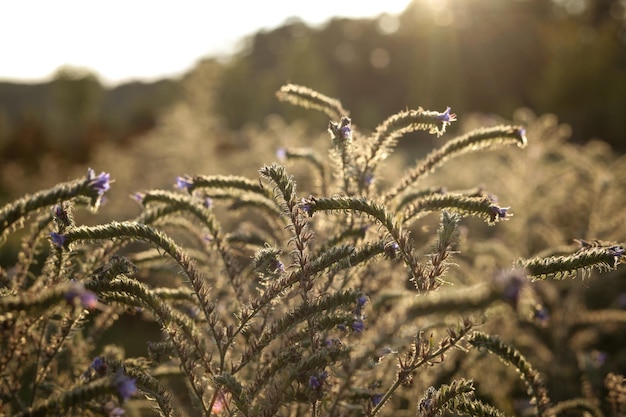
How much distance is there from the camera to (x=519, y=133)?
2.75 metres

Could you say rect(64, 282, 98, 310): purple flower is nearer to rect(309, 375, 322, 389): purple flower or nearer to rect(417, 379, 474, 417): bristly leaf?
rect(309, 375, 322, 389): purple flower

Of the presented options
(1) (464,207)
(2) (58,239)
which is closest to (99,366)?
(2) (58,239)

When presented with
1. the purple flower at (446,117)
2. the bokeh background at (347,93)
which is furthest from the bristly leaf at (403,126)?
the bokeh background at (347,93)

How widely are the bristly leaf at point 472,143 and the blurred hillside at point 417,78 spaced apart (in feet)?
38.5

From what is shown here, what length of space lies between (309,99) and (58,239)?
143 cm

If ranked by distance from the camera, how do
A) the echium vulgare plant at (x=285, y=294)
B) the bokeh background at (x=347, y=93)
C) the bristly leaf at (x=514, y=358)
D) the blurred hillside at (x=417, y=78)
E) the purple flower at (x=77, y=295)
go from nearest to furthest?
1. the purple flower at (x=77, y=295)
2. the echium vulgare plant at (x=285, y=294)
3. the bristly leaf at (x=514, y=358)
4. the bokeh background at (x=347, y=93)
5. the blurred hillside at (x=417, y=78)

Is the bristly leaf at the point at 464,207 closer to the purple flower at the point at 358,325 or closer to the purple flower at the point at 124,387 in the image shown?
the purple flower at the point at 358,325

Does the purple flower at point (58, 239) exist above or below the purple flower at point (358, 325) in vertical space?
above

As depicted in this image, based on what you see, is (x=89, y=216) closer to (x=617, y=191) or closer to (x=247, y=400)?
(x=617, y=191)

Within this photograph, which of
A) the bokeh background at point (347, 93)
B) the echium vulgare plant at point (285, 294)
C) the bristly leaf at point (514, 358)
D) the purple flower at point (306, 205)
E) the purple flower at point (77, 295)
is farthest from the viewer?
the bokeh background at point (347, 93)

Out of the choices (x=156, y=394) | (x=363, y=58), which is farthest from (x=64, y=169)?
(x=363, y=58)

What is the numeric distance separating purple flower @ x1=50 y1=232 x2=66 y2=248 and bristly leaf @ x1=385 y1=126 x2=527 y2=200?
1567 mm

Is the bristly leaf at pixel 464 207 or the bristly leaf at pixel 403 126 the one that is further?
the bristly leaf at pixel 403 126

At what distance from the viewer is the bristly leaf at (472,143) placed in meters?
2.76
